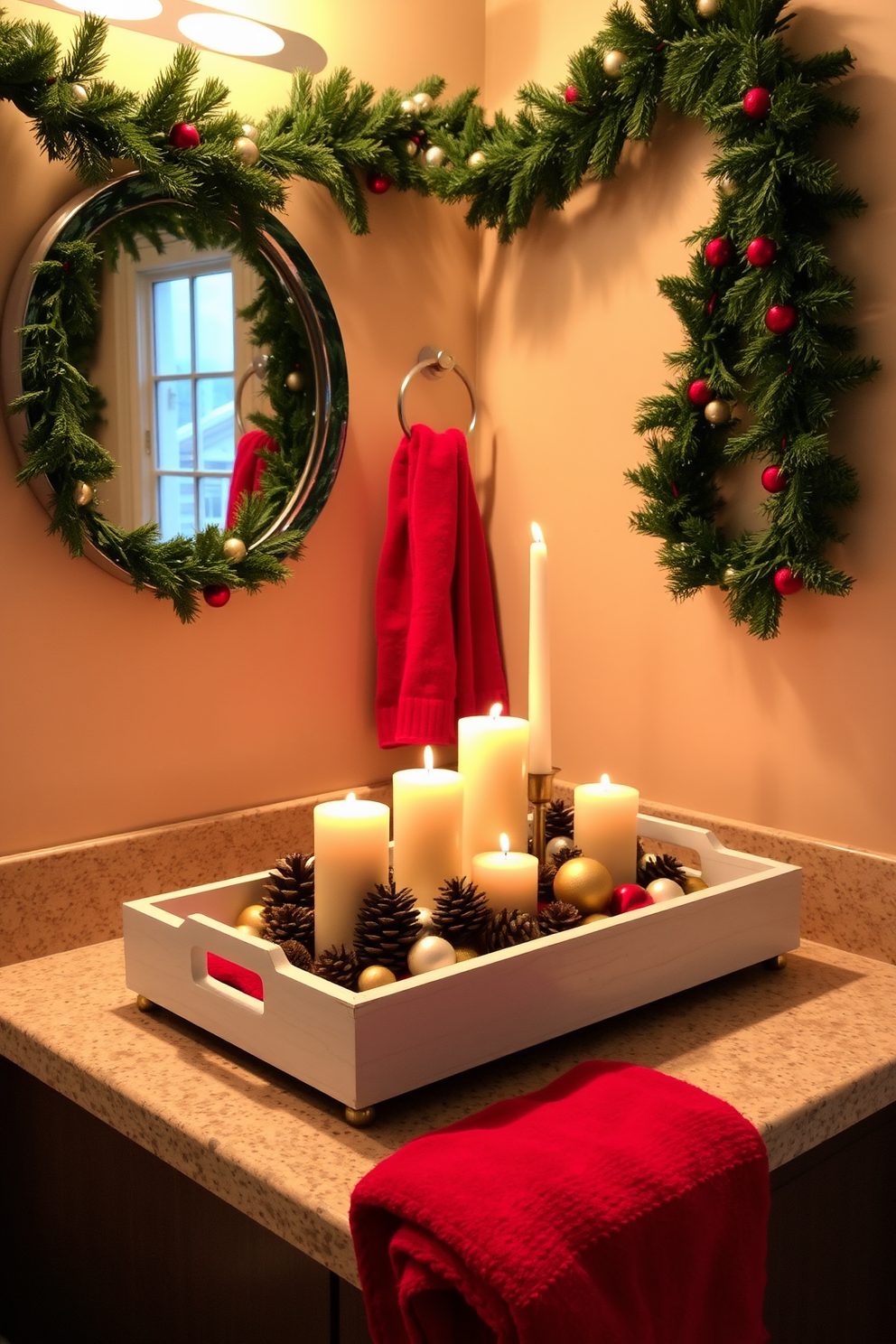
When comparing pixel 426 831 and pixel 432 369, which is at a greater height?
pixel 432 369

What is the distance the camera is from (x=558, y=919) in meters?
1.00

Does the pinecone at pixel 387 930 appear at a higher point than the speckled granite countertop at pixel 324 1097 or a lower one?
higher

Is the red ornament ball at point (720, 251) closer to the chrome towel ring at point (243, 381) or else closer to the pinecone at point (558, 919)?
the chrome towel ring at point (243, 381)

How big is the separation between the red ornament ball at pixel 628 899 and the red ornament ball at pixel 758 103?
0.77 meters

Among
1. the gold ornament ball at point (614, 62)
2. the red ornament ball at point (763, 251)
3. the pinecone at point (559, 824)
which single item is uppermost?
the gold ornament ball at point (614, 62)


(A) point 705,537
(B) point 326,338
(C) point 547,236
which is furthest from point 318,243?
(A) point 705,537

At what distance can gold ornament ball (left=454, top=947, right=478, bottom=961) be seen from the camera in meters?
0.94

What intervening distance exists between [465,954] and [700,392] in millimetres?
668

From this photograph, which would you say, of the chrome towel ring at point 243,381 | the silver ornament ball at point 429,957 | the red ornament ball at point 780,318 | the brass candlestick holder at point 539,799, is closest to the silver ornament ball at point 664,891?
the brass candlestick holder at point 539,799

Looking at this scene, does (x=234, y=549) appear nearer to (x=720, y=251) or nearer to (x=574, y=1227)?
(x=720, y=251)

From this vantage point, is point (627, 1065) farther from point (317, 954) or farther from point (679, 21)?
point (679, 21)

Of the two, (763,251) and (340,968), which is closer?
(340,968)

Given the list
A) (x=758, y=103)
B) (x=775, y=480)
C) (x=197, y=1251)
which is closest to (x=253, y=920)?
(x=197, y=1251)

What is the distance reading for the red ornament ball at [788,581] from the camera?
3.85ft
